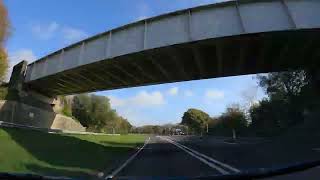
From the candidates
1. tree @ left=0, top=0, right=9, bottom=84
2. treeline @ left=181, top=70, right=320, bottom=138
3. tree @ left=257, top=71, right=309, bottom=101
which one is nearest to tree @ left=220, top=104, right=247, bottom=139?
treeline @ left=181, top=70, right=320, bottom=138

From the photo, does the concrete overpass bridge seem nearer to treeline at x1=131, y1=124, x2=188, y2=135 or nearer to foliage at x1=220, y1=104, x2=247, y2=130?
foliage at x1=220, y1=104, x2=247, y2=130

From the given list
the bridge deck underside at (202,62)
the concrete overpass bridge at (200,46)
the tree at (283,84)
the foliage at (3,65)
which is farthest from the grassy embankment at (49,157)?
the tree at (283,84)

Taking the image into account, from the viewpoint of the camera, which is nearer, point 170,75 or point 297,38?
point 297,38

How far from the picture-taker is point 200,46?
35.8 m

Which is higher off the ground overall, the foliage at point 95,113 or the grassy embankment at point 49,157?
the foliage at point 95,113

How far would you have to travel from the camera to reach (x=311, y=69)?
122ft

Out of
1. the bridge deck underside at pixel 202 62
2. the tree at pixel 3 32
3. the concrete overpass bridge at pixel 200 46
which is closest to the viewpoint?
the concrete overpass bridge at pixel 200 46

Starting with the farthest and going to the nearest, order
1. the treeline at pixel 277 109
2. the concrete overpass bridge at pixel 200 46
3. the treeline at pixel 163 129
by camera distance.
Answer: the treeline at pixel 163 129
the treeline at pixel 277 109
the concrete overpass bridge at pixel 200 46

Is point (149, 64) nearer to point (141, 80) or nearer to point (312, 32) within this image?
point (141, 80)

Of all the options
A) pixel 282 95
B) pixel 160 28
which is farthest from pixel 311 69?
pixel 282 95

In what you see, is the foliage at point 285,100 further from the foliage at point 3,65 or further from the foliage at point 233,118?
the foliage at point 3,65

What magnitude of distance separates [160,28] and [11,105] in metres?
20.2

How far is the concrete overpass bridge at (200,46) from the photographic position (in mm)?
32375

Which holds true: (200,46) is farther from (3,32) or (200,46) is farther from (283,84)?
(283,84)
